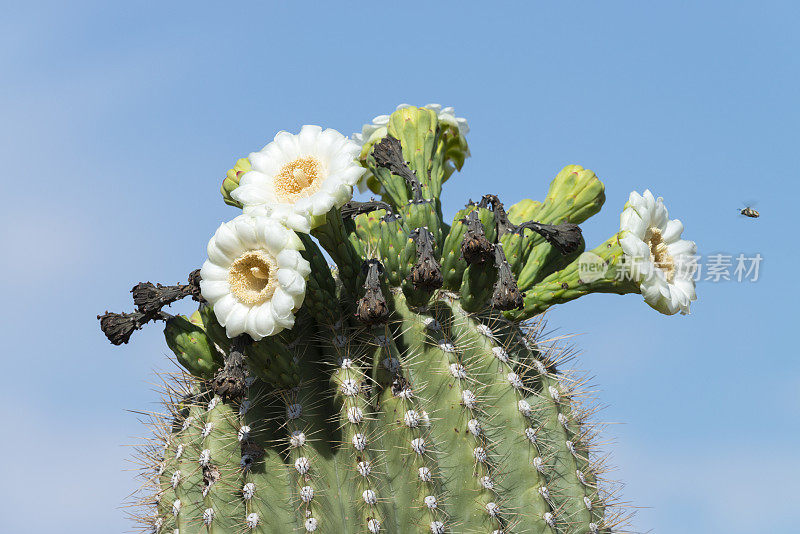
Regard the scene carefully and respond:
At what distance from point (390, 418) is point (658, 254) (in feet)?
5.96

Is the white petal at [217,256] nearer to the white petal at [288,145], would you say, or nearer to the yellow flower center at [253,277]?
the yellow flower center at [253,277]

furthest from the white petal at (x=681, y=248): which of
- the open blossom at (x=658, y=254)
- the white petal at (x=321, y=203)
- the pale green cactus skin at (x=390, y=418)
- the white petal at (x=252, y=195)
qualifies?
the white petal at (x=252, y=195)

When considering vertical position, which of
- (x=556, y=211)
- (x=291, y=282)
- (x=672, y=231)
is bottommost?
(x=291, y=282)

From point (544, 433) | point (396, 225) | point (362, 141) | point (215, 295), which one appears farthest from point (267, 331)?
point (362, 141)

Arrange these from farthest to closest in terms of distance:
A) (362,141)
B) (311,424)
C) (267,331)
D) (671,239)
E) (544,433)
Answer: (362,141), (671,239), (544,433), (311,424), (267,331)

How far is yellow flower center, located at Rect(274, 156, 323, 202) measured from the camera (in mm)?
4402

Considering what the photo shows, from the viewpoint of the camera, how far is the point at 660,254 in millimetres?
4863

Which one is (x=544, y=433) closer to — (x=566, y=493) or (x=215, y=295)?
(x=566, y=493)

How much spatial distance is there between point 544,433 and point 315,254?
1.52 metres

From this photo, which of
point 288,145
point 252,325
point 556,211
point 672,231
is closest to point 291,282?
point 252,325

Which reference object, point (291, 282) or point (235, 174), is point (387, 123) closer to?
point (235, 174)

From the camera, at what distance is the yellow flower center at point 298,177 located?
4.40 metres

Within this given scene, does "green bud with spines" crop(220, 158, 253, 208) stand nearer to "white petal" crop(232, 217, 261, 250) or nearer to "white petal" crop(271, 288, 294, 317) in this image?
"white petal" crop(232, 217, 261, 250)

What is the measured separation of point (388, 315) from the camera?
14.3ft
